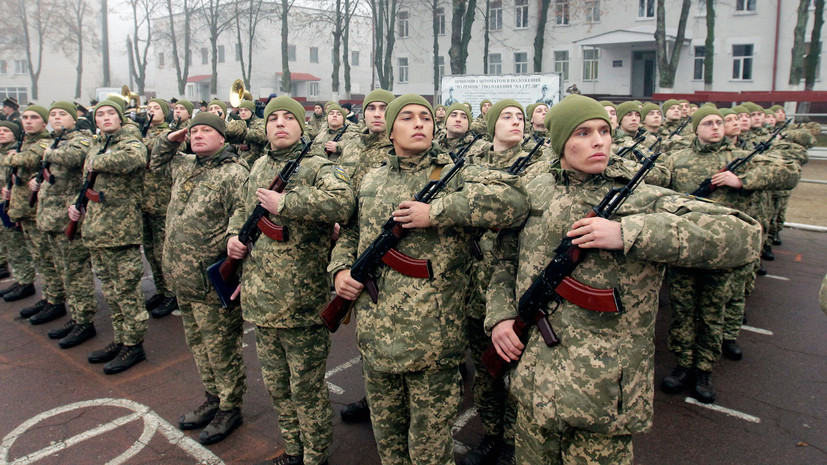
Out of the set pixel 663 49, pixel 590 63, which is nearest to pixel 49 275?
pixel 663 49

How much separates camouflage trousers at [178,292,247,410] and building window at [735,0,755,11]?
101ft

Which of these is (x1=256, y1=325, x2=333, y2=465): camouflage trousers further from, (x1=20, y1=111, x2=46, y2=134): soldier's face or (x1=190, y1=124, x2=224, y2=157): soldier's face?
(x1=20, y1=111, x2=46, y2=134): soldier's face

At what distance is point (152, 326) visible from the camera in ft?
20.4

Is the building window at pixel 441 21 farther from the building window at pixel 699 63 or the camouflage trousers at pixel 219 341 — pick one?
the camouflage trousers at pixel 219 341

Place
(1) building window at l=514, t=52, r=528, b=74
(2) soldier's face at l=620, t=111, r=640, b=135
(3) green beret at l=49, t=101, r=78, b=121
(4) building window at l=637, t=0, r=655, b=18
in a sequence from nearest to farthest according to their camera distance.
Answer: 1. (3) green beret at l=49, t=101, r=78, b=121
2. (2) soldier's face at l=620, t=111, r=640, b=135
3. (4) building window at l=637, t=0, r=655, b=18
4. (1) building window at l=514, t=52, r=528, b=74

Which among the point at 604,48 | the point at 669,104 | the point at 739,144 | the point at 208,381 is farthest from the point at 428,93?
the point at 208,381

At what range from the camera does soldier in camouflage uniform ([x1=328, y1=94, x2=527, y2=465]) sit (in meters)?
2.62

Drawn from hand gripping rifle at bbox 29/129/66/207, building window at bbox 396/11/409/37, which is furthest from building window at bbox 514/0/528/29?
hand gripping rifle at bbox 29/129/66/207

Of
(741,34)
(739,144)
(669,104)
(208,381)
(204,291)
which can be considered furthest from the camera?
(741,34)

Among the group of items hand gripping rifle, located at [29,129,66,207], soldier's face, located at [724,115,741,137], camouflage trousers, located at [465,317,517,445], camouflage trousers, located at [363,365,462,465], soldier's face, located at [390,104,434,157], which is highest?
soldier's face, located at [724,115,741,137]

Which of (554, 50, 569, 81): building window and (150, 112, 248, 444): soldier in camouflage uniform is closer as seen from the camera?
(150, 112, 248, 444): soldier in camouflage uniform

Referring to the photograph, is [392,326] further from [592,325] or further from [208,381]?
[208,381]

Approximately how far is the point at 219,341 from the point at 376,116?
271 cm

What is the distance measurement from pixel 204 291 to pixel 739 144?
6868 millimetres
